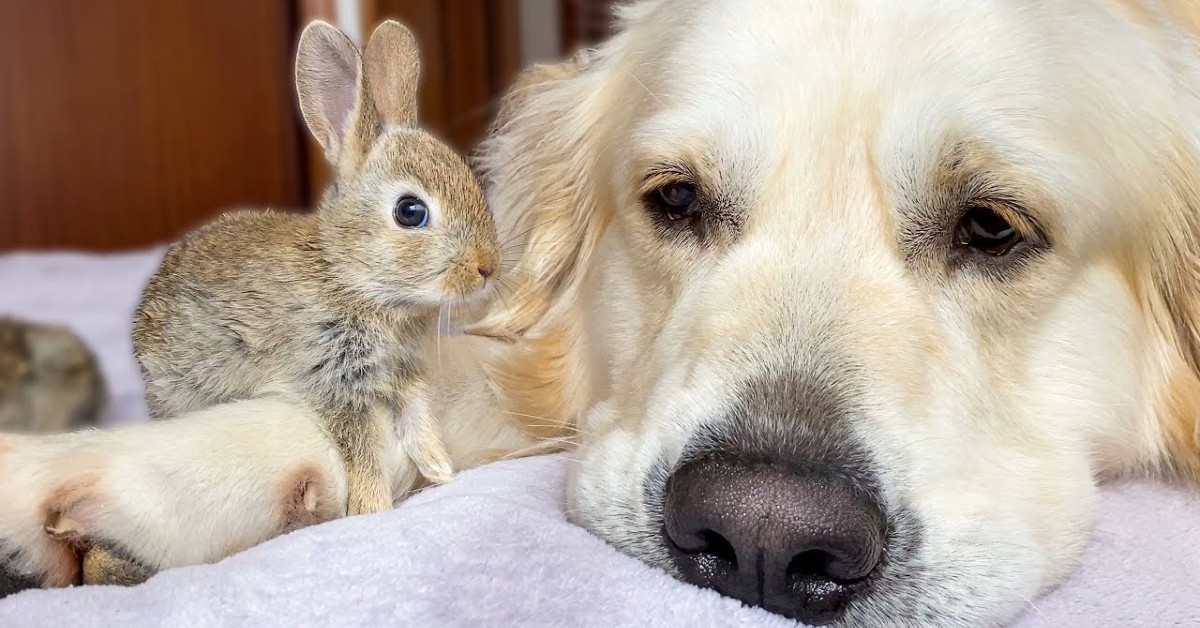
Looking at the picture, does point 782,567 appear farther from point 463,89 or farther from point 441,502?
point 463,89

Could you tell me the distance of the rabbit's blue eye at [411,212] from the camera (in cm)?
106

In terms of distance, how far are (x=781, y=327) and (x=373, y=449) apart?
455 mm

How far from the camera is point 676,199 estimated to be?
1390mm

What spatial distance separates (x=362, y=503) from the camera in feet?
3.49

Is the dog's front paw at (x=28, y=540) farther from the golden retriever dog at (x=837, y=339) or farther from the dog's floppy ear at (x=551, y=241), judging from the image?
A: the dog's floppy ear at (x=551, y=241)

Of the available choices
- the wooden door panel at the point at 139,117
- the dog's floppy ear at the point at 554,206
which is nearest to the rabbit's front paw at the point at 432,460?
the dog's floppy ear at the point at 554,206

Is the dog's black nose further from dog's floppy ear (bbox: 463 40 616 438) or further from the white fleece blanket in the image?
dog's floppy ear (bbox: 463 40 616 438)

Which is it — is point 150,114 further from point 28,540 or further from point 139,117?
point 28,540

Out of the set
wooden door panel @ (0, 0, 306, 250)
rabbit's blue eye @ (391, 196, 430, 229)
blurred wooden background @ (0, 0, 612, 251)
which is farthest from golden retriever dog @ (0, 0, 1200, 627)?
wooden door panel @ (0, 0, 306, 250)

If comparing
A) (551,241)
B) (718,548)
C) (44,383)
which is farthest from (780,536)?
(44,383)

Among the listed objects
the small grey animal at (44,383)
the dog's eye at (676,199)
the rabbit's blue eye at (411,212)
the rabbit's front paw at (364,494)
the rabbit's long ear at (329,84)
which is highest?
the rabbit's long ear at (329,84)

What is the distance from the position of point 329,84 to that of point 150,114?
374 centimetres

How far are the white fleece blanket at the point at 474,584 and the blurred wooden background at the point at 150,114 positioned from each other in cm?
328

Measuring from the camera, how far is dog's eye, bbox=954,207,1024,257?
124 cm
